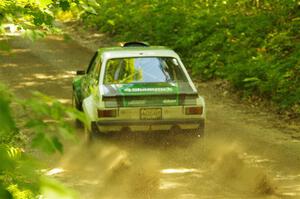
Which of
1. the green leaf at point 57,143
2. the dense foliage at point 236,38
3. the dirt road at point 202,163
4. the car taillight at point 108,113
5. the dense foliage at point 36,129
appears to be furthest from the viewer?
the dense foliage at point 236,38

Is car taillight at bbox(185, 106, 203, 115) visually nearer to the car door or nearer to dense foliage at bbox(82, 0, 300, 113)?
the car door

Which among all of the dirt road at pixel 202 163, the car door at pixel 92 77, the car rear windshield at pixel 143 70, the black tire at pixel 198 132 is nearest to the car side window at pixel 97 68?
the car door at pixel 92 77

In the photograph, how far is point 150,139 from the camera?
31.0ft

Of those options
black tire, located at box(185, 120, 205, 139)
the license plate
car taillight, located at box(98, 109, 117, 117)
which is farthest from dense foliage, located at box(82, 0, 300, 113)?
car taillight, located at box(98, 109, 117, 117)

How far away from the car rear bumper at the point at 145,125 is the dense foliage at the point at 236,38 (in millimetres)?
3781

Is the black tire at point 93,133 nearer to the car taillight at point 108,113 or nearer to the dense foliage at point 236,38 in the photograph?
the car taillight at point 108,113

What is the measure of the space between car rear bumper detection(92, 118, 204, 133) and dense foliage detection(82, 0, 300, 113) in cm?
378

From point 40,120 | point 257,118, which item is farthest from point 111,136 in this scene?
point 40,120

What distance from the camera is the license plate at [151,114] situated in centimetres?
852

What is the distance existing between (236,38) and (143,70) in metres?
8.11

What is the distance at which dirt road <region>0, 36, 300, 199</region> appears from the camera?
24.3ft

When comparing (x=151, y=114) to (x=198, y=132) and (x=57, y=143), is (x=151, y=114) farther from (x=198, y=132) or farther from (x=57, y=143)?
(x=57, y=143)

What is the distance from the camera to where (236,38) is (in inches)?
652

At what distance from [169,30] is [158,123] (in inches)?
448
